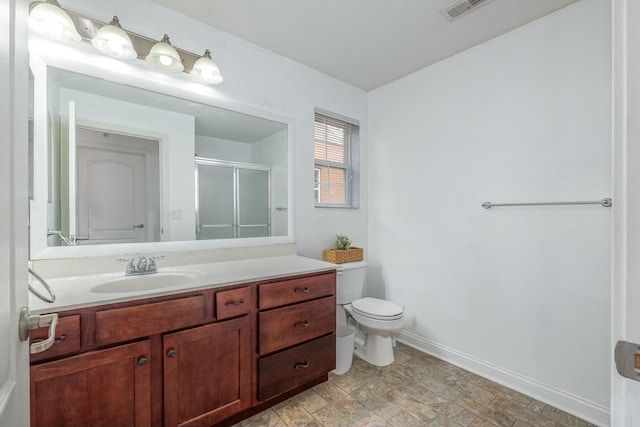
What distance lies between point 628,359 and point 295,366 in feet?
5.01

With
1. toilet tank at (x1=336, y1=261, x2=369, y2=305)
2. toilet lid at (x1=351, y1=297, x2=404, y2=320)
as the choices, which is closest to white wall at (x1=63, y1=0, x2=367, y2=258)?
toilet tank at (x1=336, y1=261, x2=369, y2=305)

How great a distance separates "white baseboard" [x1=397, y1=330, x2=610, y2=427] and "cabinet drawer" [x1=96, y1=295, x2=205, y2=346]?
1874 mm

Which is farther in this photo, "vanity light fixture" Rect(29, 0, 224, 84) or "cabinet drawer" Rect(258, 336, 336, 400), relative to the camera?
"cabinet drawer" Rect(258, 336, 336, 400)

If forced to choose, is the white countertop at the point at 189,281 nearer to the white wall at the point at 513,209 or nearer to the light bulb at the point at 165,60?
the white wall at the point at 513,209

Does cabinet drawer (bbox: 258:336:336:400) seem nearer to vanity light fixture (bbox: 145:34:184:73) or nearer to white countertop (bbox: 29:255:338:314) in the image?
white countertop (bbox: 29:255:338:314)

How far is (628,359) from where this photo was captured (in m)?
0.47

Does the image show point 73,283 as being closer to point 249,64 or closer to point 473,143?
point 249,64

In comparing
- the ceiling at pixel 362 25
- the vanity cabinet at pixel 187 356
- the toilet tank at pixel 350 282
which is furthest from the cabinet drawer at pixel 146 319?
the ceiling at pixel 362 25

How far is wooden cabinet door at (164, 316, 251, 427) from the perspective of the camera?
1.28m

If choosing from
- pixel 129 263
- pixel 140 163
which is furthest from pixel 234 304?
pixel 140 163

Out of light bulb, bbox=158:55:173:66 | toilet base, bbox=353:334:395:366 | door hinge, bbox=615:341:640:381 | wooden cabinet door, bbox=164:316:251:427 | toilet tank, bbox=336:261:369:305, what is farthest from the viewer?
toilet tank, bbox=336:261:369:305

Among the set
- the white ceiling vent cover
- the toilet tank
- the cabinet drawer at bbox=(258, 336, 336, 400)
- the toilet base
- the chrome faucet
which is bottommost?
the toilet base

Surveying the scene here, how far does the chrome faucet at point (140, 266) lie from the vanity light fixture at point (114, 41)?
112 cm

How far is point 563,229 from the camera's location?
5.58ft
